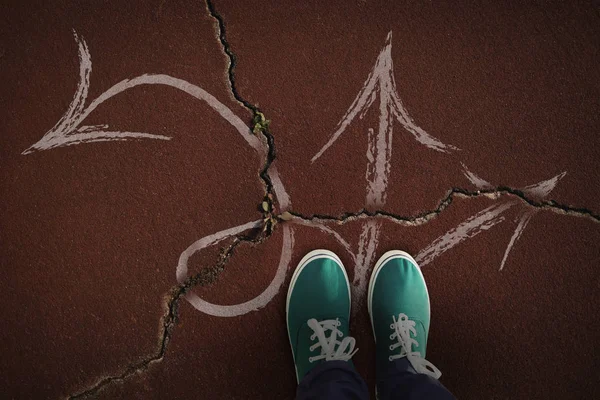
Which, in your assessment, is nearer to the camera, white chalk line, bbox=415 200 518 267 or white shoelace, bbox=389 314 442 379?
white shoelace, bbox=389 314 442 379

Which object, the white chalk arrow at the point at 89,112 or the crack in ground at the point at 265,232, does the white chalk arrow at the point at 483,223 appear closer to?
the crack in ground at the point at 265,232

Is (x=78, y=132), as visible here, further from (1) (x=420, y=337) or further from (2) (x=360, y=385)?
(1) (x=420, y=337)

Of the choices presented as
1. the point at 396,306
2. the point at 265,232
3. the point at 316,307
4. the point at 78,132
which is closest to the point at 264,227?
the point at 265,232

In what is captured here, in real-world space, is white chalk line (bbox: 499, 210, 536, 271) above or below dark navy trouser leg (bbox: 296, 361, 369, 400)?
above

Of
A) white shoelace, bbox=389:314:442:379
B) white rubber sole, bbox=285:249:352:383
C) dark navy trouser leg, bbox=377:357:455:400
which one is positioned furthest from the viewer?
white rubber sole, bbox=285:249:352:383

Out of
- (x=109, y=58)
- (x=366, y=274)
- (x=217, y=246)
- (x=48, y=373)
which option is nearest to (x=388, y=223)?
(x=366, y=274)

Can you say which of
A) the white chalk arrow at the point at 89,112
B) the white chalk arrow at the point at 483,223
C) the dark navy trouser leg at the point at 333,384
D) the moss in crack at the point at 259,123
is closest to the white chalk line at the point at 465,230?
the white chalk arrow at the point at 483,223

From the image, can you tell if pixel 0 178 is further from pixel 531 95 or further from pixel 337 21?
pixel 531 95

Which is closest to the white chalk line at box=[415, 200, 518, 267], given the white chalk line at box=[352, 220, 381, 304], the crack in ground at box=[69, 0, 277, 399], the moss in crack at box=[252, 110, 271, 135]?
the white chalk line at box=[352, 220, 381, 304]

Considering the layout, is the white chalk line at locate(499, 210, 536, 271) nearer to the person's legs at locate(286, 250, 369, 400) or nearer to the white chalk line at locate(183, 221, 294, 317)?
the person's legs at locate(286, 250, 369, 400)

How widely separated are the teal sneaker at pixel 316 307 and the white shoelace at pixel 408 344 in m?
0.19

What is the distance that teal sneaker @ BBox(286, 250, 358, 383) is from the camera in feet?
5.76

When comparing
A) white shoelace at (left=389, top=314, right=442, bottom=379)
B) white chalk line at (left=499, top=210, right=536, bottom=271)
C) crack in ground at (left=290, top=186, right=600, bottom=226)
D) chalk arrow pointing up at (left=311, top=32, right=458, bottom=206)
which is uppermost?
chalk arrow pointing up at (left=311, top=32, right=458, bottom=206)

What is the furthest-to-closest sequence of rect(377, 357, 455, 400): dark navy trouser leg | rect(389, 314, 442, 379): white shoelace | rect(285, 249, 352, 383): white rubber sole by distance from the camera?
rect(285, 249, 352, 383): white rubber sole
rect(389, 314, 442, 379): white shoelace
rect(377, 357, 455, 400): dark navy trouser leg
